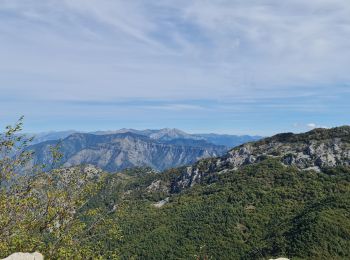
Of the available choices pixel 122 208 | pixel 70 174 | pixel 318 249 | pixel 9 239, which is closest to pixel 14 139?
pixel 70 174

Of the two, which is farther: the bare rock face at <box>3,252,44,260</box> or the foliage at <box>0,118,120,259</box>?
the foliage at <box>0,118,120,259</box>

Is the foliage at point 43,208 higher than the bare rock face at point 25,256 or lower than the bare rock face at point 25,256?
higher

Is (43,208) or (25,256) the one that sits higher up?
(43,208)

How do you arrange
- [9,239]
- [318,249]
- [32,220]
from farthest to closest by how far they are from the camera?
[318,249] → [32,220] → [9,239]

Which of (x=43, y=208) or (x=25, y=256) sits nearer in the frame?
(x=25, y=256)

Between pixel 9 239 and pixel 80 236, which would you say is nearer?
pixel 9 239

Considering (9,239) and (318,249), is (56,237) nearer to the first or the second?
(9,239)

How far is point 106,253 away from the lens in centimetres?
3681

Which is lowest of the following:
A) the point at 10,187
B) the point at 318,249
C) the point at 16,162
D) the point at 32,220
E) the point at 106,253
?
the point at 318,249

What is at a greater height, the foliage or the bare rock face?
the foliage

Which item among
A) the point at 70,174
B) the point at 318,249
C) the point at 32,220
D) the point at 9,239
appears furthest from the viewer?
the point at 318,249

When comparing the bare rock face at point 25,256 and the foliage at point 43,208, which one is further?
the foliage at point 43,208

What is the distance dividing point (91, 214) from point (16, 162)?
8312 mm

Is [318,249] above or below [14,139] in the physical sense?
below
